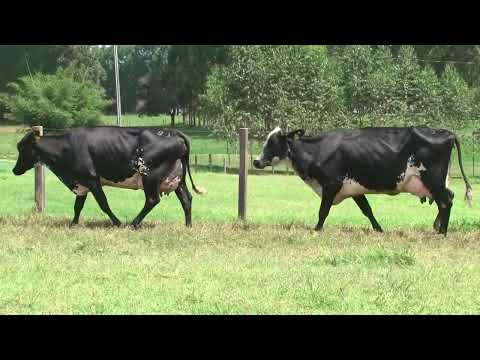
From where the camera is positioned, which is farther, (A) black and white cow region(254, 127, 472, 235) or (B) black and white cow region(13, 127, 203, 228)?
(B) black and white cow region(13, 127, 203, 228)

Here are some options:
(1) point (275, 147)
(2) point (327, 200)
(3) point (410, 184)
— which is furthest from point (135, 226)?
(3) point (410, 184)

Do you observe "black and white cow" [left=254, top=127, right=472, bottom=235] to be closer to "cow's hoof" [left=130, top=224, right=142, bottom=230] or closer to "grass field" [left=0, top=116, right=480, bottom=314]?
"grass field" [left=0, top=116, right=480, bottom=314]

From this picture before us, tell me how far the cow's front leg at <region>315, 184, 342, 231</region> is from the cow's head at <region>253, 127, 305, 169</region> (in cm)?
99

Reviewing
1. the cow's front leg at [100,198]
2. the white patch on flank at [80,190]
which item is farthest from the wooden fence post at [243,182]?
the white patch on flank at [80,190]

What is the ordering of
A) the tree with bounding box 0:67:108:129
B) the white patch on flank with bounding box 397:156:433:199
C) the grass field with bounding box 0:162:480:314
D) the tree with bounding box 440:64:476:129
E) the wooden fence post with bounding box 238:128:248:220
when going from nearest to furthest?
the grass field with bounding box 0:162:480:314 < the white patch on flank with bounding box 397:156:433:199 < the wooden fence post with bounding box 238:128:248:220 < the tree with bounding box 440:64:476:129 < the tree with bounding box 0:67:108:129

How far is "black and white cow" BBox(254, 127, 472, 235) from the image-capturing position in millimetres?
10242

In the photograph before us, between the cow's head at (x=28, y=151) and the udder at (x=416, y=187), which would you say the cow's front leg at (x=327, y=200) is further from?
the cow's head at (x=28, y=151)

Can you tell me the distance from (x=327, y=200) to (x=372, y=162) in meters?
0.93

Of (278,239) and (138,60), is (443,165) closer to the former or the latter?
(278,239)

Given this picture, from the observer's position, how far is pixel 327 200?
419 inches

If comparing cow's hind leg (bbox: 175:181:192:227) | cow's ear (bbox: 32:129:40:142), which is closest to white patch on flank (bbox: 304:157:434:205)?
cow's hind leg (bbox: 175:181:192:227)

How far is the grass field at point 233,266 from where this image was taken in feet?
19.6

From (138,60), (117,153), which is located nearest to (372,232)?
(117,153)

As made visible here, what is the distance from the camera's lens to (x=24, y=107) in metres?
43.1
